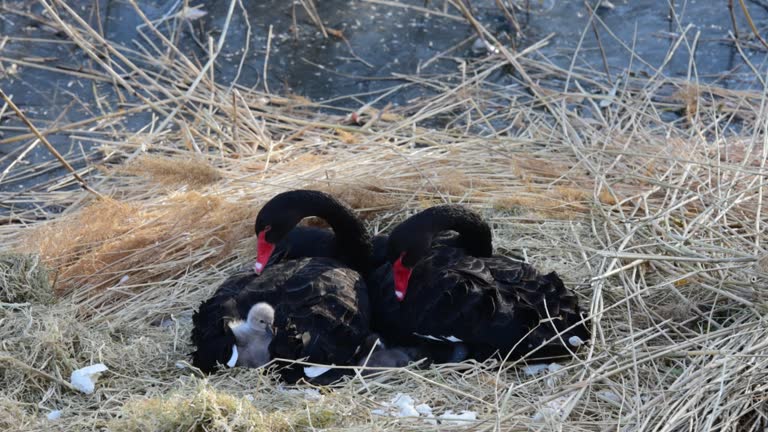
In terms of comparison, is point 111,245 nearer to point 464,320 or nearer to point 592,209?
point 464,320

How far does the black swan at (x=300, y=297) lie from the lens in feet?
13.1

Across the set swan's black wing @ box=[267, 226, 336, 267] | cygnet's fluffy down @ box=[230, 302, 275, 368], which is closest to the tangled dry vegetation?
cygnet's fluffy down @ box=[230, 302, 275, 368]

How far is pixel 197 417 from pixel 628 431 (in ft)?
5.21

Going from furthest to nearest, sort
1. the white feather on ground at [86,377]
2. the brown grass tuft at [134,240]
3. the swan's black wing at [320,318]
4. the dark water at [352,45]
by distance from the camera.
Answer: the dark water at [352,45] → the brown grass tuft at [134,240] → the white feather on ground at [86,377] → the swan's black wing at [320,318]

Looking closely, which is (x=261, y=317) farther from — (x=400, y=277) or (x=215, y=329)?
Result: (x=400, y=277)

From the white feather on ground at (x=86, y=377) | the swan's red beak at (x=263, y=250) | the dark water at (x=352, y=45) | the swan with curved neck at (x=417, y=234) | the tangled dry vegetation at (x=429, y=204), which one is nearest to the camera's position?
the tangled dry vegetation at (x=429, y=204)

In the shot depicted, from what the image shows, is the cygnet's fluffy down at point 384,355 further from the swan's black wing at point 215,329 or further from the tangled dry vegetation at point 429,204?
the swan's black wing at point 215,329

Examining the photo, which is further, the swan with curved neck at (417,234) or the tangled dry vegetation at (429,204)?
the swan with curved neck at (417,234)

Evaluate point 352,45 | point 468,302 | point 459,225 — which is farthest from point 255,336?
Result: point 352,45

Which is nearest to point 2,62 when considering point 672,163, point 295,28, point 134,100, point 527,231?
point 134,100

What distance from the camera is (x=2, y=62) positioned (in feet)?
25.6

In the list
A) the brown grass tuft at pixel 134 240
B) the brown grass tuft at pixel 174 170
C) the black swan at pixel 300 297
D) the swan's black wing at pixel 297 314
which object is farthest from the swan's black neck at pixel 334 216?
the brown grass tuft at pixel 174 170

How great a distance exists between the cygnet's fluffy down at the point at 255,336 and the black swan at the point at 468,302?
21.2 inches

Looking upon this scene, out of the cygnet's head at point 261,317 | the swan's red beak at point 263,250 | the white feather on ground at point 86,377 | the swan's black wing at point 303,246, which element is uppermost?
the swan's red beak at point 263,250
